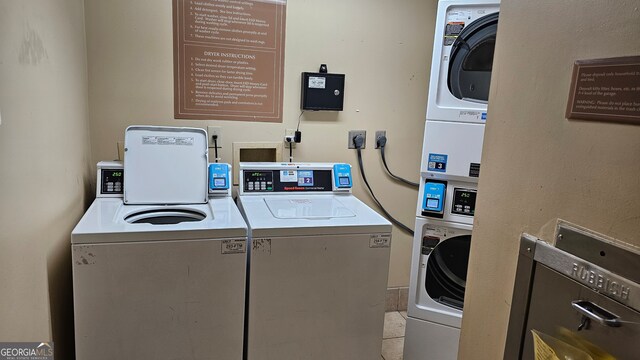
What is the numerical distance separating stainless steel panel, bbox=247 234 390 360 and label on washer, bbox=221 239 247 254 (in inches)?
1.6

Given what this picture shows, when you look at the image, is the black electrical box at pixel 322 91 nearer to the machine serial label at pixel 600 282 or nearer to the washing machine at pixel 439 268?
the washing machine at pixel 439 268

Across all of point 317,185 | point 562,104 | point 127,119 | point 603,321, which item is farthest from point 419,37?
point 603,321

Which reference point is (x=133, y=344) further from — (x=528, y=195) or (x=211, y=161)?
(x=528, y=195)

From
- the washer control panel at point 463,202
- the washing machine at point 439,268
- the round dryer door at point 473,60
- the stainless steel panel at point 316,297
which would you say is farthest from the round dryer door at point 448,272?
the round dryer door at point 473,60

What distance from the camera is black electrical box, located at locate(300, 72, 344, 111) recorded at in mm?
2475

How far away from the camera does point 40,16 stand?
1473 mm

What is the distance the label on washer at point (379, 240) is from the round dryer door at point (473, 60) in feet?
2.46

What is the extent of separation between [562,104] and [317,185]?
5.27ft

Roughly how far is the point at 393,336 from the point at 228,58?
6.38ft

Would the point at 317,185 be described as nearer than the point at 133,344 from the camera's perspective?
No

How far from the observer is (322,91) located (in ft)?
8.21

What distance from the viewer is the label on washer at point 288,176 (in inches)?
90.7

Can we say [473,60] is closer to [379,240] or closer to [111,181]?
[379,240]

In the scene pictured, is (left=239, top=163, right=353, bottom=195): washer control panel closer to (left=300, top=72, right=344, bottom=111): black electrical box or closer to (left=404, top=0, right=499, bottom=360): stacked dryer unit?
(left=300, top=72, right=344, bottom=111): black electrical box
